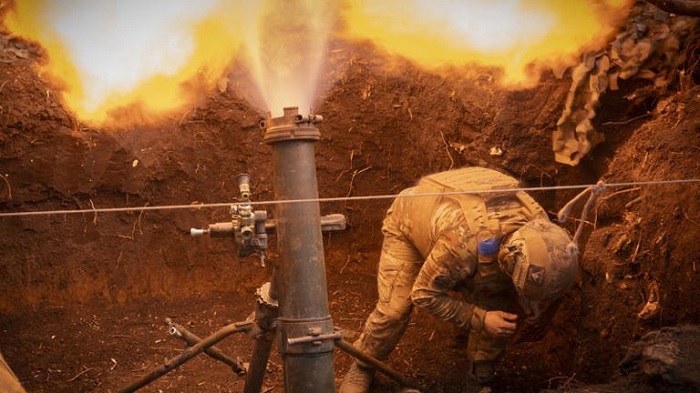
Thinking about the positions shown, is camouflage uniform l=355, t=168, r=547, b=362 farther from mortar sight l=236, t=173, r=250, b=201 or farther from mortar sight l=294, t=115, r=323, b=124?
mortar sight l=236, t=173, r=250, b=201

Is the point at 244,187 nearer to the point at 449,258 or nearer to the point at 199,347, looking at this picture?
the point at 199,347

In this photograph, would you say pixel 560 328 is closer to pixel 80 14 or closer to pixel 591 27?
pixel 591 27

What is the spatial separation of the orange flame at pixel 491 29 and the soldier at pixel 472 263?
4.10 feet

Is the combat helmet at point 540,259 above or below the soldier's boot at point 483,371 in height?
above

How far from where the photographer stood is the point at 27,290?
6070mm

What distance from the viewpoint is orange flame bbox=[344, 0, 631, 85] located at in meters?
5.68

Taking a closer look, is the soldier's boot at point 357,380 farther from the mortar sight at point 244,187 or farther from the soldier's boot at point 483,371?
the mortar sight at point 244,187

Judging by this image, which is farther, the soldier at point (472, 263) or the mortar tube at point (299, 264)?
the soldier at point (472, 263)

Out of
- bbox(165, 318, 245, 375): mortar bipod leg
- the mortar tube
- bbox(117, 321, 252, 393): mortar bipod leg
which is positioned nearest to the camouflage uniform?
the mortar tube

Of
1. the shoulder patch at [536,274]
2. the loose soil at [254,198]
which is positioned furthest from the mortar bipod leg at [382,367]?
the shoulder patch at [536,274]

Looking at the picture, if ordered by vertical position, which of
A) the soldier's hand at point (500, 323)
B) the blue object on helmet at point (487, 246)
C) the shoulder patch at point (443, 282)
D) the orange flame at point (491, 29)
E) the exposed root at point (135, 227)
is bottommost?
the soldier's hand at point (500, 323)

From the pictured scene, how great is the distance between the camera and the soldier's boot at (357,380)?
5.27 metres

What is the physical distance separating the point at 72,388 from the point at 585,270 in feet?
11.5

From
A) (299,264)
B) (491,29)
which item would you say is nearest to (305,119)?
A: (299,264)
